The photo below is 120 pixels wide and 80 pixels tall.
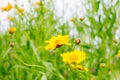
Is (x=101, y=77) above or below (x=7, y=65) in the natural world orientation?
above

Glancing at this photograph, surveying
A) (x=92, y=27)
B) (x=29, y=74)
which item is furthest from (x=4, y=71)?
(x=92, y=27)

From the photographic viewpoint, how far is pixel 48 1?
8.63 ft

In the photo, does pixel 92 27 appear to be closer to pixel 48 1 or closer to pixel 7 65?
pixel 7 65

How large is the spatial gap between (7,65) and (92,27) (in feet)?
1.50

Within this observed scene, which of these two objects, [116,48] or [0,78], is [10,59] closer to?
[0,78]

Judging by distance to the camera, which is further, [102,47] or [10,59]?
[10,59]

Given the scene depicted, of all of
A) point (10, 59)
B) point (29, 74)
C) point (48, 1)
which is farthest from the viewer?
point (48, 1)

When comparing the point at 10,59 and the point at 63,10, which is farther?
the point at 63,10

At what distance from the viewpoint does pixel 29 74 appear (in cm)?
159

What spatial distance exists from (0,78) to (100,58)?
477mm

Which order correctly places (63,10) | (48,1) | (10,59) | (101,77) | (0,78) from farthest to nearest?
(63,10) → (48,1) → (10,59) → (0,78) → (101,77)

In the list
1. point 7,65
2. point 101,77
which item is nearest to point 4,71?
point 7,65

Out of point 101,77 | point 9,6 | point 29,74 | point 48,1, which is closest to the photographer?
point 101,77

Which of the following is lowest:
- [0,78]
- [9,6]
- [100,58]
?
[0,78]
